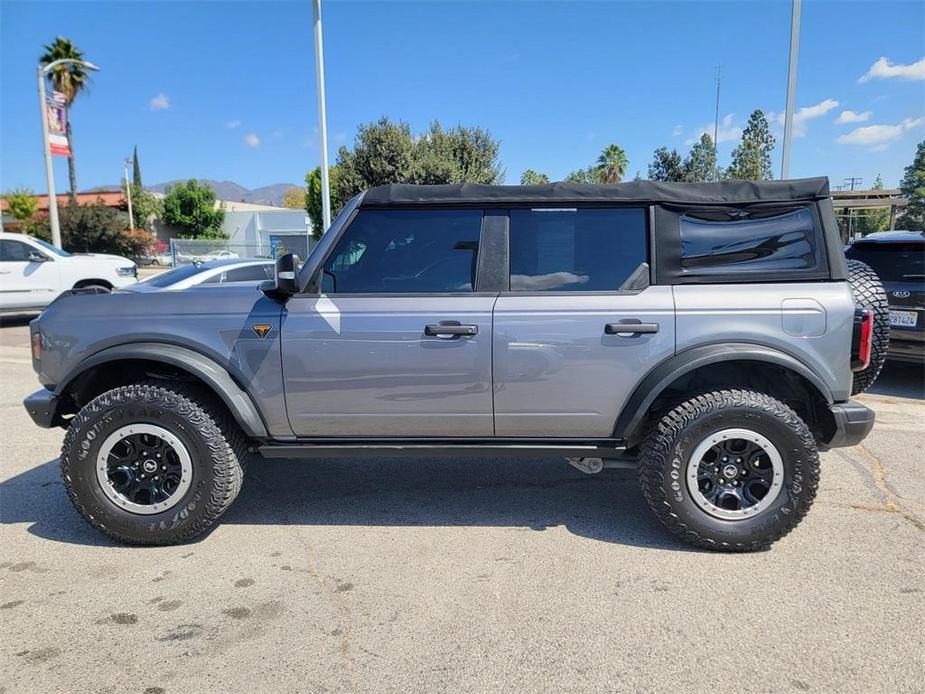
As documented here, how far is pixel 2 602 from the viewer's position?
2947 mm

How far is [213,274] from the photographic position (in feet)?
31.2

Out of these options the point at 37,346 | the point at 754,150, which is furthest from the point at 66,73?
the point at 754,150

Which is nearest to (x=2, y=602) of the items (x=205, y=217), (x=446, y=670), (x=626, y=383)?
(x=446, y=670)

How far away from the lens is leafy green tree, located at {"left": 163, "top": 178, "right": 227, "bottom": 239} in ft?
172

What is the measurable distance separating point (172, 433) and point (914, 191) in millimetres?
25308

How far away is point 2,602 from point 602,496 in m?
3.31

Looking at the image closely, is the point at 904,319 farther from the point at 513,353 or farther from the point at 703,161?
the point at 703,161

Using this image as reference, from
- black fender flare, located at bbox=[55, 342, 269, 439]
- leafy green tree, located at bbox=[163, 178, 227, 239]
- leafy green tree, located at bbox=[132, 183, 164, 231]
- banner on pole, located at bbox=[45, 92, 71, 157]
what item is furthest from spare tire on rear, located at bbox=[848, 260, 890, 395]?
leafy green tree, located at bbox=[132, 183, 164, 231]

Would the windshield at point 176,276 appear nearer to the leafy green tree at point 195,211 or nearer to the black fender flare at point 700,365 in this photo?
the black fender flare at point 700,365

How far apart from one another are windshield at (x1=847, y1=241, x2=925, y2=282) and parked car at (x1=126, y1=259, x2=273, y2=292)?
7222mm

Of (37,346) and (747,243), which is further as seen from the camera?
(37,346)

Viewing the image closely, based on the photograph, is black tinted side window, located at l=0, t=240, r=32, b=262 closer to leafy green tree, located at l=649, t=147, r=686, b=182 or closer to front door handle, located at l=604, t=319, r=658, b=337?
front door handle, located at l=604, t=319, r=658, b=337

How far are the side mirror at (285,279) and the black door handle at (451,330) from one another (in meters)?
0.76

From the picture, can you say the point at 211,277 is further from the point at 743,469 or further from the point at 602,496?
the point at 743,469
